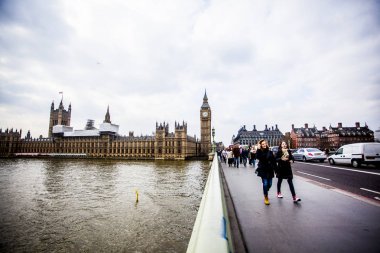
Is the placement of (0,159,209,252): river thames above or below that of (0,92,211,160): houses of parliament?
below

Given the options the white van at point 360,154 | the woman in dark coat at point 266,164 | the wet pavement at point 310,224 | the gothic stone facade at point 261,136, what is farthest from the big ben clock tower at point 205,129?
the wet pavement at point 310,224

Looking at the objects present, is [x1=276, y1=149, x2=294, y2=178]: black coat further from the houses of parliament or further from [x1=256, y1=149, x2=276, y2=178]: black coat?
the houses of parliament

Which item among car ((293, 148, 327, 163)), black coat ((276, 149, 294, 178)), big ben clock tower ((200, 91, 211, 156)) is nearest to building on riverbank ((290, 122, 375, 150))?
big ben clock tower ((200, 91, 211, 156))

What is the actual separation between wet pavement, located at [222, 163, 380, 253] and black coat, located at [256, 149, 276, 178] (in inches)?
35.7

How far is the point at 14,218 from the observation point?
11.6 m

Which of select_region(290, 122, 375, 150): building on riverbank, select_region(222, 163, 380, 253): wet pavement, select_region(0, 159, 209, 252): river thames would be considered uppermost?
select_region(290, 122, 375, 150): building on riverbank

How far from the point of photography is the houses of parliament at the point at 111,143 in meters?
99.6

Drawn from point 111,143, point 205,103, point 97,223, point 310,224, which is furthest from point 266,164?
point 111,143

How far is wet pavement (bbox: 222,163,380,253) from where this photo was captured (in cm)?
370

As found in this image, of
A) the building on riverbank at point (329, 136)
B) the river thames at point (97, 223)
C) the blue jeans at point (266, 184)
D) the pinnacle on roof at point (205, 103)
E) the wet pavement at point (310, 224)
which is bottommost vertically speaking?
the river thames at point (97, 223)

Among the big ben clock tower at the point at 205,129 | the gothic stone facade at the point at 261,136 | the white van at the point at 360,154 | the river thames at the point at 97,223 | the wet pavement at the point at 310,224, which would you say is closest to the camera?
the wet pavement at the point at 310,224

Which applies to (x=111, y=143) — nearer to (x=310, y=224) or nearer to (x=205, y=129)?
(x=205, y=129)

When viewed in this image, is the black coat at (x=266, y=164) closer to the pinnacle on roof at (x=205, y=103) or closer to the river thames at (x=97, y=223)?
the river thames at (x=97, y=223)

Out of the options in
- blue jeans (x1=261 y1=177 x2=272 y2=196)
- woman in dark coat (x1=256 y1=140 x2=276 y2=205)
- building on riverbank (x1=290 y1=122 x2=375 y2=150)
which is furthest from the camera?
building on riverbank (x1=290 y1=122 x2=375 y2=150)
